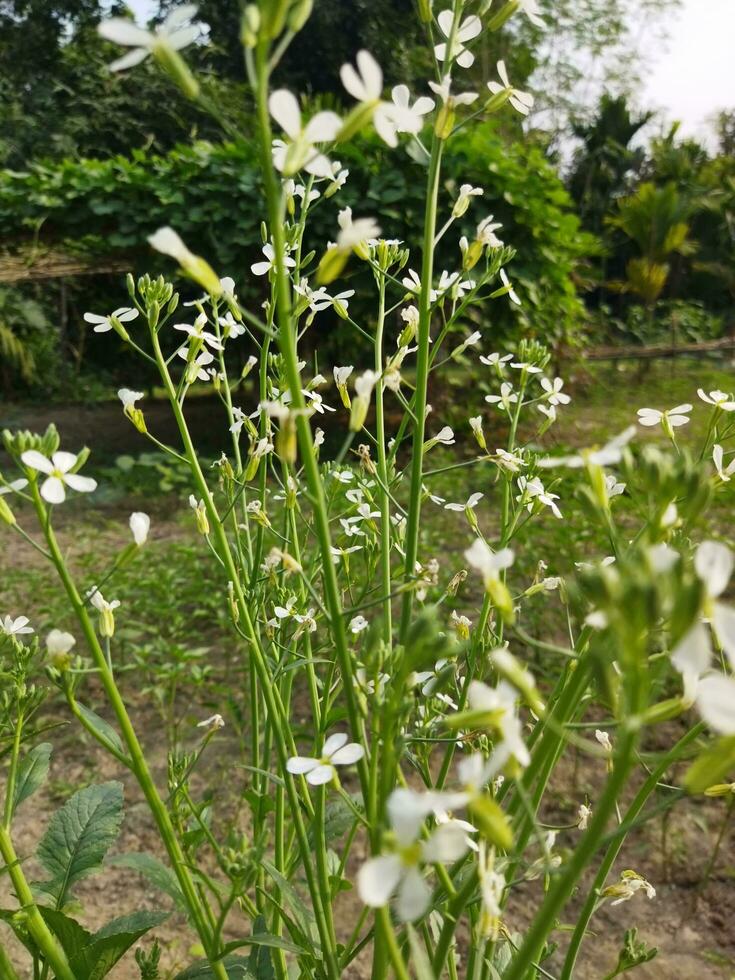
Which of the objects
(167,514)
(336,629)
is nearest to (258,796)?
(336,629)

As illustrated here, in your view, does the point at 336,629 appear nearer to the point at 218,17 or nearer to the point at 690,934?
the point at 690,934

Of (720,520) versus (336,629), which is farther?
(720,520)

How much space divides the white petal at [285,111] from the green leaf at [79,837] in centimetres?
92

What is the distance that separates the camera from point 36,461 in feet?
1.87

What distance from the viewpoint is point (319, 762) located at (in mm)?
614

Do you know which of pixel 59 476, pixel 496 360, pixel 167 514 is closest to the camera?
pixel 59 476

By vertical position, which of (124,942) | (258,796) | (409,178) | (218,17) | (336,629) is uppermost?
(218,17)

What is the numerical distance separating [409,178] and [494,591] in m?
4.16

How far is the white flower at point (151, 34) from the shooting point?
1.45ft

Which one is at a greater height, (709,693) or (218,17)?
(218,17)

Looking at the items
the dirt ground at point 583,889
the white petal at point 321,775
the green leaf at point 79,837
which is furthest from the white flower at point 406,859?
the dirt ground at point 583,889

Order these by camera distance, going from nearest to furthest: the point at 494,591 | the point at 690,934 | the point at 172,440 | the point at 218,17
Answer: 1. the point at 494,591
2. the point at 690,934
3. the point at 172,440
4. the point at 218,17

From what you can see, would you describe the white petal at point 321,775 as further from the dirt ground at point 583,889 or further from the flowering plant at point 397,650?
the dirt ground at point 583,889

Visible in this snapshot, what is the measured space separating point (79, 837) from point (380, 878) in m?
0.87
